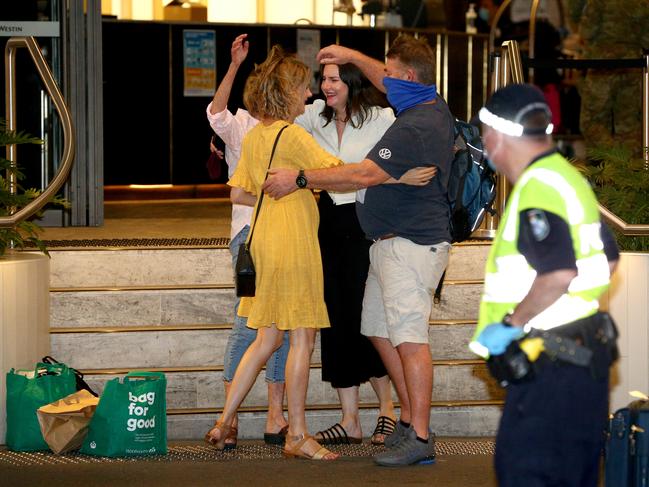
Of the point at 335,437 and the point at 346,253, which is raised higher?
the point at 346,253

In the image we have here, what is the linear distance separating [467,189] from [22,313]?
2.39 metres

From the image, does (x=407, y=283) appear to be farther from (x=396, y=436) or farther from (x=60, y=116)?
(x=60, y=116)

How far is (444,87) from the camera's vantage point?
13641 mm

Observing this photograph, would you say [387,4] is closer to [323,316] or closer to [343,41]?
[343,41]

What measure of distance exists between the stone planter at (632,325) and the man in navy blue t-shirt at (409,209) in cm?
102

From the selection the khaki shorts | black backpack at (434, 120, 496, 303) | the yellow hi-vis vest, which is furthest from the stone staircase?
the yellow hi-vis vest

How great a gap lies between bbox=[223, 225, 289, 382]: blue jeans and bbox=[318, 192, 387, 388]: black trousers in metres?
0.23

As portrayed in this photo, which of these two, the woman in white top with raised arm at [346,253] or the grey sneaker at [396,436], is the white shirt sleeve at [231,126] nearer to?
the woman in white top with raised arm at [346,253]

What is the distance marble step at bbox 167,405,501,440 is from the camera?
22.3ft

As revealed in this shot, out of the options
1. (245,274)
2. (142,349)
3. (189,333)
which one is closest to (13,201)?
(142,349)

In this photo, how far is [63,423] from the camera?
6.23 m

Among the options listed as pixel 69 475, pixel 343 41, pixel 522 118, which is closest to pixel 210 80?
pixel 343 41

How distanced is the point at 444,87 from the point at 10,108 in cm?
691

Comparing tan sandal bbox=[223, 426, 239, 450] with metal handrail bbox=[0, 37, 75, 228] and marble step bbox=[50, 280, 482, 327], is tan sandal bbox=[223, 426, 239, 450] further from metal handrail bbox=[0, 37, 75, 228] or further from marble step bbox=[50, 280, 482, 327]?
metal handrail bbox=[0, 37, 75, 228]
